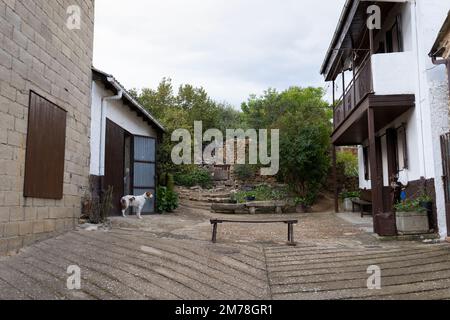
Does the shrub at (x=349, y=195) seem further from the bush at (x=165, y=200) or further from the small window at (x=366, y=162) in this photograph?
the bush at (x=165, y=200)

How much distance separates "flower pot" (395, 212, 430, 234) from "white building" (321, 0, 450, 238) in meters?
0.16

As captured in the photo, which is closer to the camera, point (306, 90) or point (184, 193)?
point (184, 193)

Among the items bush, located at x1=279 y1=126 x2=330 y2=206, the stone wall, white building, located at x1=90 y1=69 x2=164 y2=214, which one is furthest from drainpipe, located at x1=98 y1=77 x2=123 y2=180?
bush, located at x1=279 y1=126 x2=330 y2=206

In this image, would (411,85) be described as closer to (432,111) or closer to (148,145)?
(432,111)

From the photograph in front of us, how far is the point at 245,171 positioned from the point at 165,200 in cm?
698

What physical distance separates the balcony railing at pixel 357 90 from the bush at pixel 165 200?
19.9 feet

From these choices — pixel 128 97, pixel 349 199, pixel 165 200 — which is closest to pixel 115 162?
pixel 128 97

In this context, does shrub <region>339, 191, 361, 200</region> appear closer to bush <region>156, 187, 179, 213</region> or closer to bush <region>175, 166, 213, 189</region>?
bush <region>175, 166, 213, 189</region>

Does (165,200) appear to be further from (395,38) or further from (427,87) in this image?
(427,87)

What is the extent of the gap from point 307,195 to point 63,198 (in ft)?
35.7

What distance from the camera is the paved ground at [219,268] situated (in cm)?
473

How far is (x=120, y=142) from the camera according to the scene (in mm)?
11492
